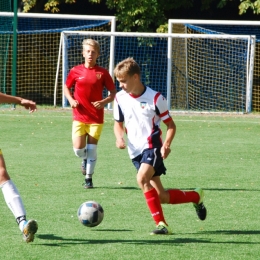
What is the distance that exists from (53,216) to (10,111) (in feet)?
40.6

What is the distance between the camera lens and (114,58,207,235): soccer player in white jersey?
6.64m

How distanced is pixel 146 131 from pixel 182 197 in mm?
756

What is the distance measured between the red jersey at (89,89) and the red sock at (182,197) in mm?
2762

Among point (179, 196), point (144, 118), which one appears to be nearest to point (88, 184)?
point (179, 196)

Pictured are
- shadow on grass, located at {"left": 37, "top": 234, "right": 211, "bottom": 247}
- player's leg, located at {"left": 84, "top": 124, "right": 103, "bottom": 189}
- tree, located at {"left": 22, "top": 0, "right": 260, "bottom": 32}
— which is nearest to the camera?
shadow on grass, located at {"left": 37, "top": 234, "right": 211, "bottom": 247}

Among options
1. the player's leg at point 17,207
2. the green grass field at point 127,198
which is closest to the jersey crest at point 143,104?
the green grass field at point 127,198

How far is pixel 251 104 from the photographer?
21.0 m

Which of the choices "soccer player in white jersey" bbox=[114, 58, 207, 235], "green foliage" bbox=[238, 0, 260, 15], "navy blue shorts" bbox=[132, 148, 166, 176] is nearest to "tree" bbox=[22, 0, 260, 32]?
"green foliage" bbox=[238, 0, 260, 15]

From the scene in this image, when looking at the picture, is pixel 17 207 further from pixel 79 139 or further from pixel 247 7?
pixel 247 7

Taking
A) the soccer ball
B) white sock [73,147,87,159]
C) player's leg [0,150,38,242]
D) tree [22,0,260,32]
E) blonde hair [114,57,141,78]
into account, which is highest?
tree [22,0,260,32]

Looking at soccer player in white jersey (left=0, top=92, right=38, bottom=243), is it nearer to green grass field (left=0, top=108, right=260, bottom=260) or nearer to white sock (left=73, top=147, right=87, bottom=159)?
green grass field (left=0, top=108, right=260, bottom=260)

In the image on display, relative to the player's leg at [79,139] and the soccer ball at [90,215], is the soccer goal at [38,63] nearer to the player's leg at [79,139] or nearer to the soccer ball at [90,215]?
the player's leg at [79,139]

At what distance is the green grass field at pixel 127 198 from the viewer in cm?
607

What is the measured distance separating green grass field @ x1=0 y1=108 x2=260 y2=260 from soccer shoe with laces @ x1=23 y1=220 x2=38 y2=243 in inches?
3.8
